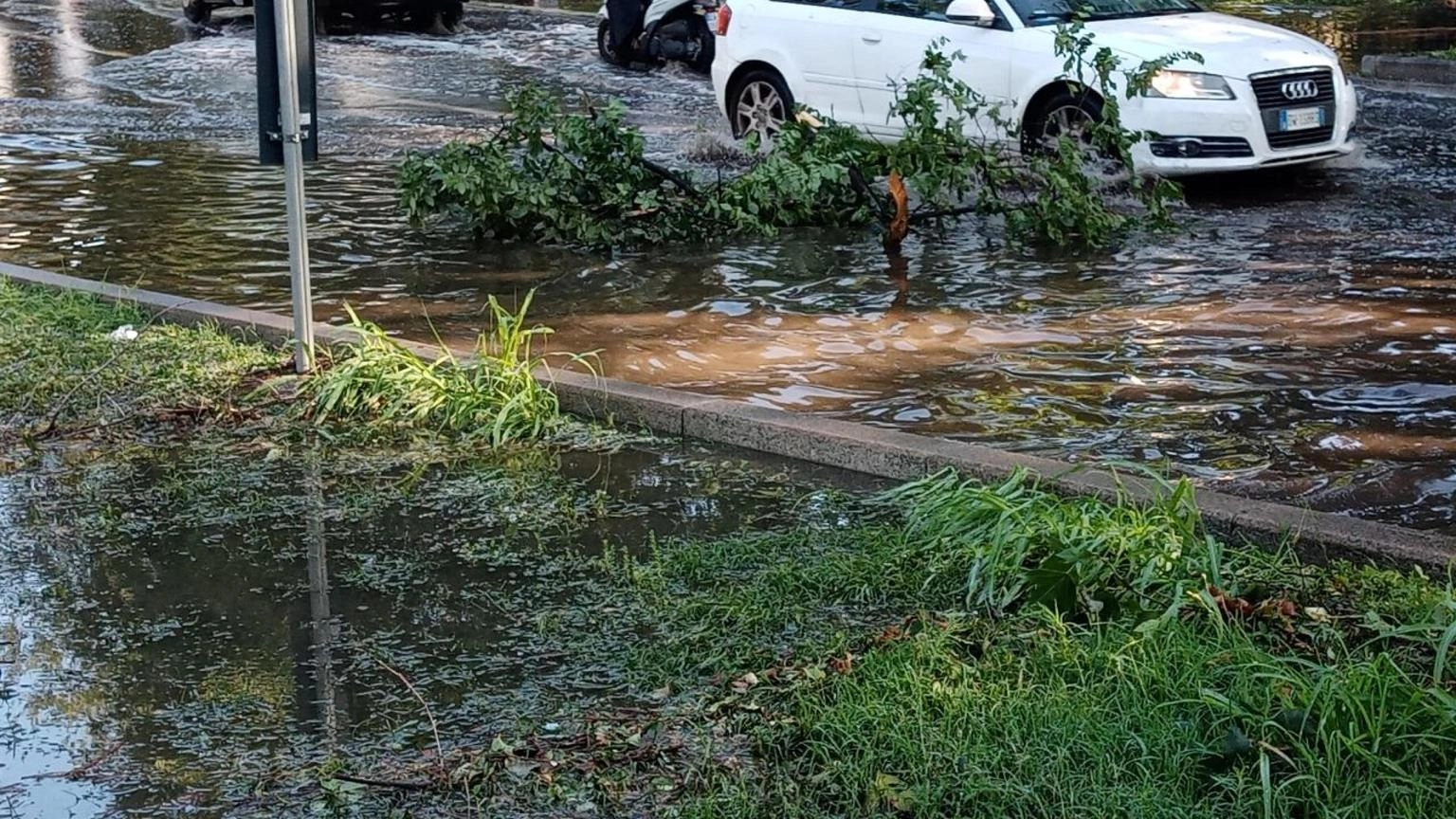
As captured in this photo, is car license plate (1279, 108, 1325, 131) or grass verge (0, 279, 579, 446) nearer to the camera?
grass verge (0, 279, 579, 446)

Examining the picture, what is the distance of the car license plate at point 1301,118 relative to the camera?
11930 mm

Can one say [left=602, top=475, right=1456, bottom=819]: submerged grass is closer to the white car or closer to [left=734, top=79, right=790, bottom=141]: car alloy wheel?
the white car

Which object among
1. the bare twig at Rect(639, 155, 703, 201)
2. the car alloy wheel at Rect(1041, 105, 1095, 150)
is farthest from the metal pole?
the car alloy wheel at Rect(1041, 105, 1095, 150)

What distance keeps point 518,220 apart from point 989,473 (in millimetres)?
5410

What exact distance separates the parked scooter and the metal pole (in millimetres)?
13451

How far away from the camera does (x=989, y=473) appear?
5980 mm

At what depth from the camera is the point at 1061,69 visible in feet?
39.4

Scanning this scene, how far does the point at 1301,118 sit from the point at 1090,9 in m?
1.70

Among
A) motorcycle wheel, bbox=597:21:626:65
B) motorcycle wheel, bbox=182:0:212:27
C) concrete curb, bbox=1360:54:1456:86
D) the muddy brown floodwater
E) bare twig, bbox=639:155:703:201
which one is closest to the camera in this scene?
the muddy brown floodwater

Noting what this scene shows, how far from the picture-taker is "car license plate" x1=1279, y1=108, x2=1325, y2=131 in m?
11.9

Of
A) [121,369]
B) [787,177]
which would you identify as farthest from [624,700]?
[787,177]

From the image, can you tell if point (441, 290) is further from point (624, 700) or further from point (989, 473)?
point (624, 700)

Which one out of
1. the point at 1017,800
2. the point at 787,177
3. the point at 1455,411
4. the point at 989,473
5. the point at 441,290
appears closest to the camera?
the point at 1017,800

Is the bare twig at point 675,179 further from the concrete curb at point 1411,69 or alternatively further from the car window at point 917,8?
the concrete curb at point 1411,69
